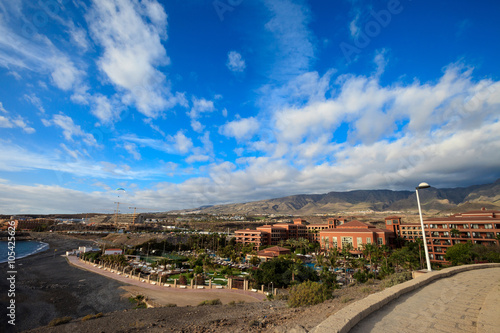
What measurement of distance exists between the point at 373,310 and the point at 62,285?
49.4 meters

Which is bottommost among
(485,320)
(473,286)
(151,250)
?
(151,250)

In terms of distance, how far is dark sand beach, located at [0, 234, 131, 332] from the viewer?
2694cm

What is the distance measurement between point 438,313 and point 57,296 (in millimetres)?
44548

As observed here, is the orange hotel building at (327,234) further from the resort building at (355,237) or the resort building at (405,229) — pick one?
the resort building at (405,229)

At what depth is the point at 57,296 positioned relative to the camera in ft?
111

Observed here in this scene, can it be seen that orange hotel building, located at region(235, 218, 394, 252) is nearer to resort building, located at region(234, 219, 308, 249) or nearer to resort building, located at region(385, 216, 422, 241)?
resort building, located at region(234, 219, 308, 249)

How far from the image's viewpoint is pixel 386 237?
75.8 meters

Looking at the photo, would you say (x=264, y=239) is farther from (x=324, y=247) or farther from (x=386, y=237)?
(x=386, y=237)

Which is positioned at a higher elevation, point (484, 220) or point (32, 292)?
point (484, 220)

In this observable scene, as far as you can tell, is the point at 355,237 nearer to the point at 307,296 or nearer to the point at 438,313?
the point at 307,296

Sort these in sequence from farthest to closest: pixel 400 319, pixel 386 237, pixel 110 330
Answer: pixel 386 237
pixel 110 330
pixel 400 319

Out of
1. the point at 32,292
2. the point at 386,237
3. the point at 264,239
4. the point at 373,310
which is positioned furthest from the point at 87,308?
the point at 386,237

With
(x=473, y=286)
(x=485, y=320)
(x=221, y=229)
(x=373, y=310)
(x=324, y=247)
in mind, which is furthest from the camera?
(x=221, y=229)

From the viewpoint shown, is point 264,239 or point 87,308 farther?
point 264,239
